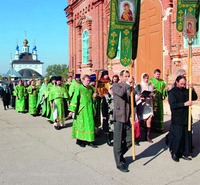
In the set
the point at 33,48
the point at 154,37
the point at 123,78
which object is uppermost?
the point at 33,48

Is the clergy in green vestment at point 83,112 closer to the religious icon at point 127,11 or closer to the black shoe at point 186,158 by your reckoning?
the religious icon at point 127,11

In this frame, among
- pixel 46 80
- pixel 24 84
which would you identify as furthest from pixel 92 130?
pixel 24 84

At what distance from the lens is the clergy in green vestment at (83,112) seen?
6.39 meters

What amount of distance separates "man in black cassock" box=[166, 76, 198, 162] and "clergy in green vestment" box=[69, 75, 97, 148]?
184 centimetres

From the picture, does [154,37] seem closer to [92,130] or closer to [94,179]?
[92,130]

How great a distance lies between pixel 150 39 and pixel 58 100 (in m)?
5.58

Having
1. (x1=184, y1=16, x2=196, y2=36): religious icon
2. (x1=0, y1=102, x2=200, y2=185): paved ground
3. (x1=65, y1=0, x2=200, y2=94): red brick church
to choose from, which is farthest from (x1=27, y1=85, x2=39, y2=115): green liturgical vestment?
(x1=184, y1=16, x2=196, y2=36): religious icon

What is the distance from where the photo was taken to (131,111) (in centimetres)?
509

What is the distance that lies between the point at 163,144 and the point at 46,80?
639cm

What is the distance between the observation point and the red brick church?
10812 mm

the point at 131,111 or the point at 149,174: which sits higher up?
the point at 131,111

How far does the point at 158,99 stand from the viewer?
25.0ft

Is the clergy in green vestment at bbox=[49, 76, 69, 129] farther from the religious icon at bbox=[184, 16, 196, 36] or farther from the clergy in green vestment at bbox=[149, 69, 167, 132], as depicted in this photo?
the religious icon at bbox=[184, 16, 196, 36]

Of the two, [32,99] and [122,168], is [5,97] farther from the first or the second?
[122,168]
